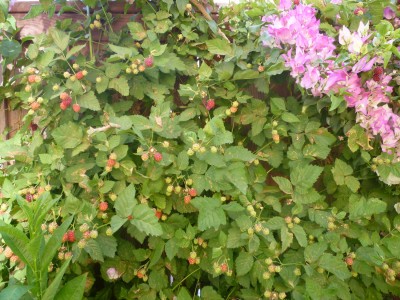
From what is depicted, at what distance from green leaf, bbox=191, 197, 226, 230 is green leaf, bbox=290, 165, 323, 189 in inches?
11.0

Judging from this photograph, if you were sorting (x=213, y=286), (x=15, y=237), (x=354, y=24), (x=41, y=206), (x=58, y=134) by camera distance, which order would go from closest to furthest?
(x=15, y=237) → (x=41, y=206) → (x=58, y=134) → (x=354, y=24) → (x=213, y=286)

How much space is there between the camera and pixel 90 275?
4.67 feet

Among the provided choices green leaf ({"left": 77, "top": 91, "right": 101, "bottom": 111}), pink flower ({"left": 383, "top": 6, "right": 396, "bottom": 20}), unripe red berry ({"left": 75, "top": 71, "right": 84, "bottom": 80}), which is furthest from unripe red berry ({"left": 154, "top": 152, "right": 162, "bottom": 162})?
pink flower ({"left": 383, "top": 6, "right": 396, "bottom": 20})

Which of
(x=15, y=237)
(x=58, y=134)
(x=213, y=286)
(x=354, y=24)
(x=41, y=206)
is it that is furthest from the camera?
(x=213, y=286)

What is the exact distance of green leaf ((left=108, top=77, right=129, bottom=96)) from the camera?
4.33ft

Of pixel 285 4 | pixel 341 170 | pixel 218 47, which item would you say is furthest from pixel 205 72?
pixel 341 170

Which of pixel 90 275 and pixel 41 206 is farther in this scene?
pixel 90 275

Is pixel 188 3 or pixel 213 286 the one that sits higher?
pixel 188 3

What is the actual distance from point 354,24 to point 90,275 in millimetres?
1263

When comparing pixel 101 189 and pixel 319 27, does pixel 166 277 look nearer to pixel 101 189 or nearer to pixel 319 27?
pixel 101 189

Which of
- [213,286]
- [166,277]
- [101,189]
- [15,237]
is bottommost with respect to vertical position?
[213,286]

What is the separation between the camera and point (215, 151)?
116 centimetres

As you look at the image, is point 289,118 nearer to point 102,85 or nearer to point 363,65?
point 363,65

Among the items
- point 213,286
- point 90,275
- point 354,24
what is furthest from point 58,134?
point 354,24
